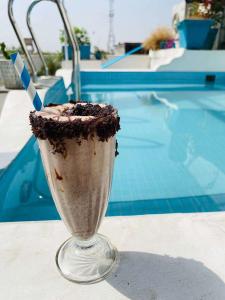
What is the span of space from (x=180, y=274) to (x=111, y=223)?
40cm

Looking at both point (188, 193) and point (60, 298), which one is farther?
point (188, 193)

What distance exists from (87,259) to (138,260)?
0.22 m

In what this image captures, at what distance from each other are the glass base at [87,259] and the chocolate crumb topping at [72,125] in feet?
1.72

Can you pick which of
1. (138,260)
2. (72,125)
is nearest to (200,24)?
(138,260)

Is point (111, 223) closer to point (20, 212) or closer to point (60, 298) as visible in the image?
point (60, 298)

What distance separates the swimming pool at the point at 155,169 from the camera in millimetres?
1944

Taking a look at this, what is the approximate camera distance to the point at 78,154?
768 millimetres

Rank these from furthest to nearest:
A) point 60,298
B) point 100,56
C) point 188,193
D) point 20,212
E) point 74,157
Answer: point 100,56 < point 188,193 < point 20,212 < point 60,298 < point 74,157

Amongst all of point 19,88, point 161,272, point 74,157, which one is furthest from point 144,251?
point 19,88

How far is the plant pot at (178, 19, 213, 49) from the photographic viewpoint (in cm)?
858

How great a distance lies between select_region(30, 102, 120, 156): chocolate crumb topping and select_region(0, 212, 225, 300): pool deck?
1.75ft

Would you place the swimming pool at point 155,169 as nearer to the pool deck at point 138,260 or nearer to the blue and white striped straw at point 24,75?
the pool deck at point 138,260

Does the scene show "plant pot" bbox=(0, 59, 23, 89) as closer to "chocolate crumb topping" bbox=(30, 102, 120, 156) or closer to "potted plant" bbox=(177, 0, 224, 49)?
"chocolate crumb topping" bbox=(30, 102, 120, 156)

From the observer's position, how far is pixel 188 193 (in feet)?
7.24
